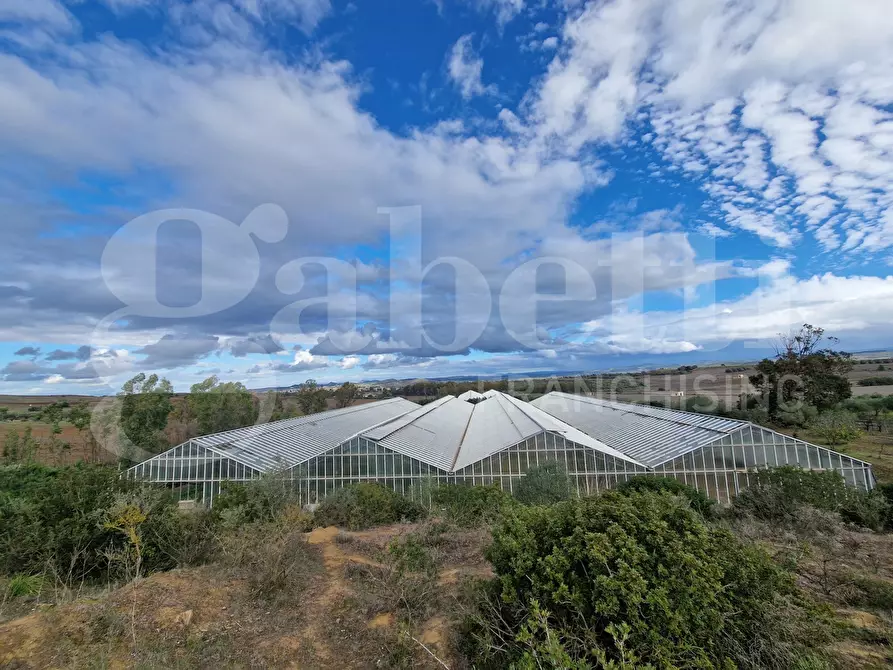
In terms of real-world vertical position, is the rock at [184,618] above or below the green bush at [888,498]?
above

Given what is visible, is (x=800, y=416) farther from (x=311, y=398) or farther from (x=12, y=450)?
(x=12, y=450)

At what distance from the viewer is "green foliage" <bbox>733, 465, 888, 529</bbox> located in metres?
13.3

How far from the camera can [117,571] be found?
8773mm

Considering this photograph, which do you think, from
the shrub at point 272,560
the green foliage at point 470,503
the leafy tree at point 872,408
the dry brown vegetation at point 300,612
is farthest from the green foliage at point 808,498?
the leafy tree at point 872,408

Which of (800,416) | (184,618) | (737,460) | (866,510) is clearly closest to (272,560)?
(184,618)

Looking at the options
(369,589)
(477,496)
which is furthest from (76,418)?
(369,589)

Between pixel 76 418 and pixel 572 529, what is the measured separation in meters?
40.9

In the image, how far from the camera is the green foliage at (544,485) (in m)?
13.9

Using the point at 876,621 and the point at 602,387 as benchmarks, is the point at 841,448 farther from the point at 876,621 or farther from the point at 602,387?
the point at 602,387

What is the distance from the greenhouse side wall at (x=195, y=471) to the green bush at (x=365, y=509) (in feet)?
16.9

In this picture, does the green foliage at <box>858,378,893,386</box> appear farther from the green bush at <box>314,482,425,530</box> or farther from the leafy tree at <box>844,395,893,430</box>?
the green bush at <box>314,482,425,530</box>

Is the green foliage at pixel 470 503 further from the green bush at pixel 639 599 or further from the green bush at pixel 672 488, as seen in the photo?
the green bush at pixel 639 599

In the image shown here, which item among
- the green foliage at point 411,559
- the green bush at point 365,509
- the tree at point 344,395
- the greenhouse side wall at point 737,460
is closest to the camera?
the green foliage at point 411,559

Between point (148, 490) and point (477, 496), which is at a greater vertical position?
point (148, 490)
